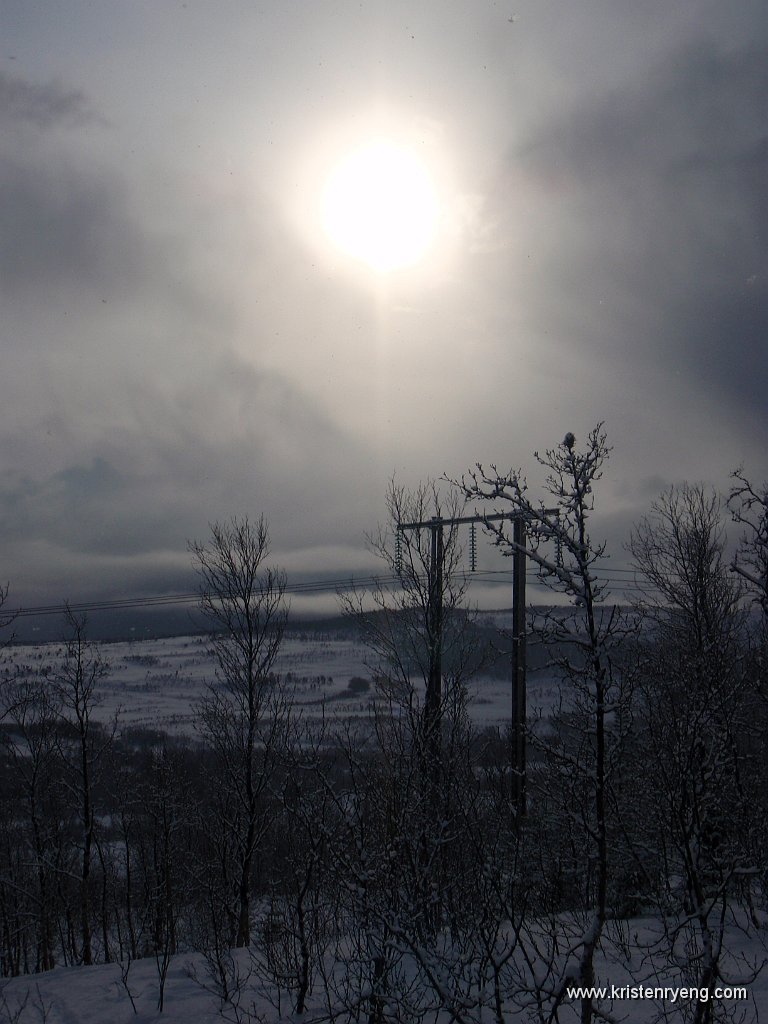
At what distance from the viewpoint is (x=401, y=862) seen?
7.07 meters

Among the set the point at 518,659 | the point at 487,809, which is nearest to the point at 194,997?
the point at 487,809

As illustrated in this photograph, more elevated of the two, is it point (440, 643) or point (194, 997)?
point (440, 643)

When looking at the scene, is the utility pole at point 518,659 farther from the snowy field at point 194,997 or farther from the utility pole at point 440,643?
the snowy field at point 194,997

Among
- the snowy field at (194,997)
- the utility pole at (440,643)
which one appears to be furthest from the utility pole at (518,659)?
the snowy field at (194,997)

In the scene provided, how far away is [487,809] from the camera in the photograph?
1159 cm

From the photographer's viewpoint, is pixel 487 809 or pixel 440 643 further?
pixel 440 643

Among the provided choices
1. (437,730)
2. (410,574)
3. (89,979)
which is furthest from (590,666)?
(410,574)

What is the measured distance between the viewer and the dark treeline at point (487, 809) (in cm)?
555

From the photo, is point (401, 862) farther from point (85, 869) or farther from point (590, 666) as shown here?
point (85, 869)

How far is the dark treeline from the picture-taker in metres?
5.55

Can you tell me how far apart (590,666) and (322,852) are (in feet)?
12.6

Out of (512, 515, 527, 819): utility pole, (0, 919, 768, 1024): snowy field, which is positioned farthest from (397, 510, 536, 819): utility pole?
(0, 919, 768, 1024): snowy field

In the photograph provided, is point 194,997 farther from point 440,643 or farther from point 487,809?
point 440,643

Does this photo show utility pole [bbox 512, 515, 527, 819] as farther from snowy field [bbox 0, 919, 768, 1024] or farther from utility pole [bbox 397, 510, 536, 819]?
snowy field [bbox 0, 919, 768, 1024]
